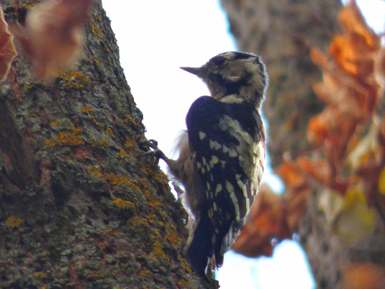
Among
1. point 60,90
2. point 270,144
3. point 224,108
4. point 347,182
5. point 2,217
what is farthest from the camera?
point 270,144

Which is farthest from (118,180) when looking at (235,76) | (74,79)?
(235,76)

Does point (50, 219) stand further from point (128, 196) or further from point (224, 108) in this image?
point (224, 108)

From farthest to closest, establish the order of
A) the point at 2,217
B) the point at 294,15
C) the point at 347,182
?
the point at 294,15 → the point at 347,182 → the point at 2,217

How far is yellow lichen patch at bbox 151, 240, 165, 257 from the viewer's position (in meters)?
1.89

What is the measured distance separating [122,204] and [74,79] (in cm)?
68

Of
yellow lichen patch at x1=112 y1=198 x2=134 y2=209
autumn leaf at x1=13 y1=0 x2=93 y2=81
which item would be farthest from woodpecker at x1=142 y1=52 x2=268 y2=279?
autumn leaf at x1=13 y1=0 x2=93 y2=81

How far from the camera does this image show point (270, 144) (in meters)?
5.94

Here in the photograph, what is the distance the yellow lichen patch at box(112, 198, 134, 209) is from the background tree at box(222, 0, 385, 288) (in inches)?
45.0

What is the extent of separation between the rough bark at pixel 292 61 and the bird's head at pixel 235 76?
109 centimetres

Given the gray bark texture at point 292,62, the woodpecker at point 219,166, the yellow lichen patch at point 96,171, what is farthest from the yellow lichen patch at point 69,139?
the gray bark texture at point 292,62

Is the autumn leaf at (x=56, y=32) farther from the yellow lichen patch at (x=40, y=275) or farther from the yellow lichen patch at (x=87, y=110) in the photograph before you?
the yellow lichen patch at (x=87, y=110)

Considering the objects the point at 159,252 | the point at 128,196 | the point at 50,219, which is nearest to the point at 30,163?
the point at 50,219

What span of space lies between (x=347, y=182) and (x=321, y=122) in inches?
22.1

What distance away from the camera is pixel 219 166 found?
343cm
